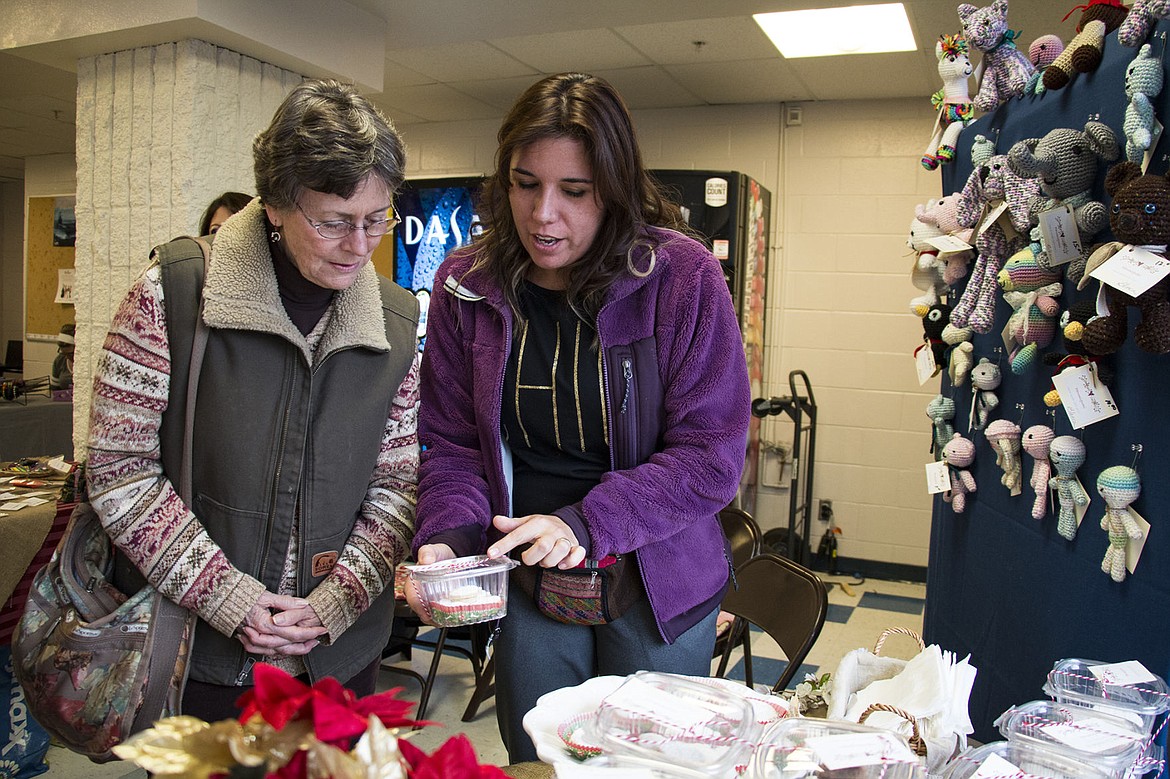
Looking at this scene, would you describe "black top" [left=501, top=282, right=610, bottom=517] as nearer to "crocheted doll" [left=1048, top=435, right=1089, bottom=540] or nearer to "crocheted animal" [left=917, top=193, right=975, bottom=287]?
"crocheted doll" [left=1048, top=435, right=1089, bottom=540]

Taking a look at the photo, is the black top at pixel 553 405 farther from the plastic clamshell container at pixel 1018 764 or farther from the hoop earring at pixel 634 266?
the plastic clamshell container at pixel 1018 764

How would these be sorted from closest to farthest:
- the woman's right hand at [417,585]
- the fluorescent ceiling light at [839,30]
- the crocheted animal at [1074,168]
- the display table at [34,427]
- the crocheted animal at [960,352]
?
the woman's right hand at [417,585] → the crocheted animal at [1074,168] → the crocheted animal at [960,352] → the fluorescent ceiling light at [839,30] → the display table at [34,427]

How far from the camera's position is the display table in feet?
17.7

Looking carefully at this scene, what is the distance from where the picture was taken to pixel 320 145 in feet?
4.64

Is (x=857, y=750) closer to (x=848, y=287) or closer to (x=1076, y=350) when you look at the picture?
(x=1076, y=350)

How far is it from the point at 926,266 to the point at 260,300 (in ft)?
6.12

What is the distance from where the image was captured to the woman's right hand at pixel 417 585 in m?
1.35

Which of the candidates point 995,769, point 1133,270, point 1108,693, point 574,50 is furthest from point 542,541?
point 574,50

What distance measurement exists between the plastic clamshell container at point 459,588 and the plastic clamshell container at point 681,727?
294mm

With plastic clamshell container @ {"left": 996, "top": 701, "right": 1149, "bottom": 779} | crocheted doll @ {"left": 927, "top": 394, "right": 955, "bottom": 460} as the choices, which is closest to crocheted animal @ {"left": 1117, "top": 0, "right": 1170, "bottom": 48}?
crocheted doll @ {"left": 927, "top": 394, "right": 955, "bottom": 460}

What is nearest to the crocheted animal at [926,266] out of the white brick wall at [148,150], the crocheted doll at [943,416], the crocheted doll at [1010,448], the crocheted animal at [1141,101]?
the crocheted doll at [943,416]

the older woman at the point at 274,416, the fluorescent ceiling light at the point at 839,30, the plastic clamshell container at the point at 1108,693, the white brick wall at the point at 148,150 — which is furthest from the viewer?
the fluorescent ceiling light at the point at 839,30

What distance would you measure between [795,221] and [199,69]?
3.40 meters

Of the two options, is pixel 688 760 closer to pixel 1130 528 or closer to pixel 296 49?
pixel 1130 528
